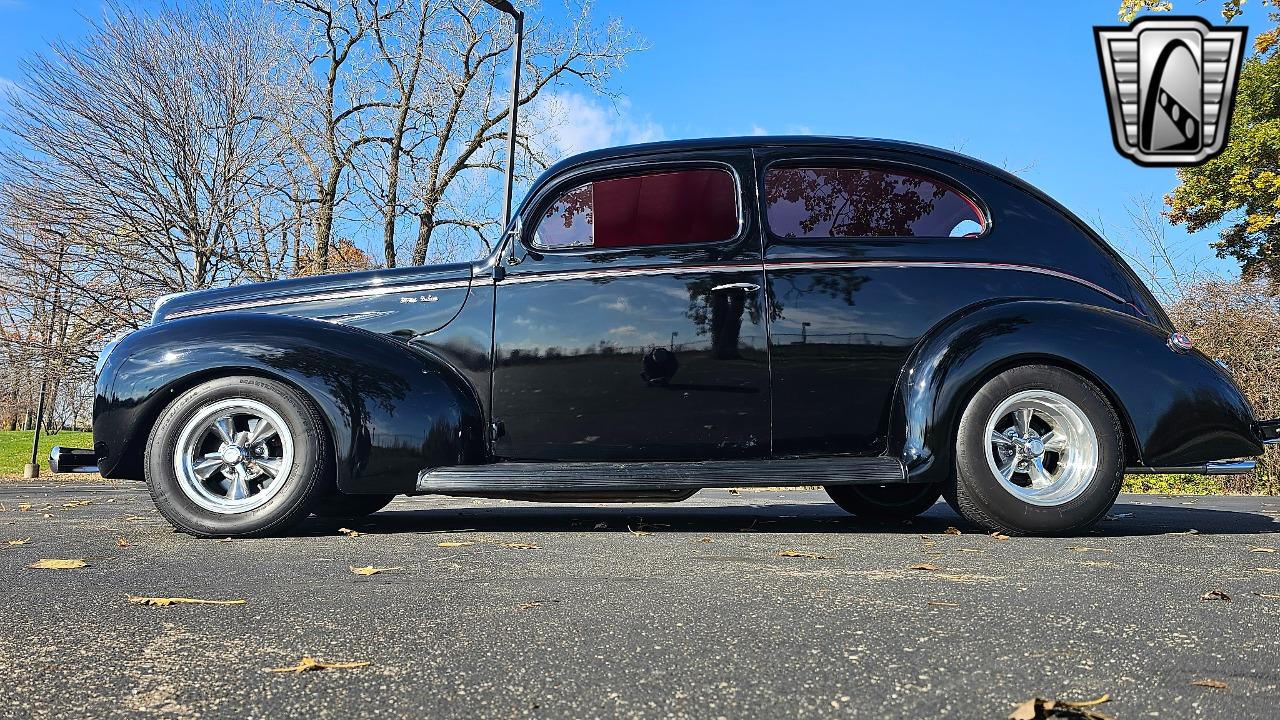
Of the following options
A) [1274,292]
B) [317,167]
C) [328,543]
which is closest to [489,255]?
[328,543]

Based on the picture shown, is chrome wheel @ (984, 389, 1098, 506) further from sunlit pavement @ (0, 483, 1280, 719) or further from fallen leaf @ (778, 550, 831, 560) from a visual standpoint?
fallen leaf @ (778, 550, 831, 560)

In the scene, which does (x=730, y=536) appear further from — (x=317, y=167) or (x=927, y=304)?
(x=317, y=167)

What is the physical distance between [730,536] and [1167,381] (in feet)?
6.82

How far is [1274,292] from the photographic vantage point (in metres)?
12.0

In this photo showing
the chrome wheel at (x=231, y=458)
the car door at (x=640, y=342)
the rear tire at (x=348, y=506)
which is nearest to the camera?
the chrome wheel at (x=231, y=458)

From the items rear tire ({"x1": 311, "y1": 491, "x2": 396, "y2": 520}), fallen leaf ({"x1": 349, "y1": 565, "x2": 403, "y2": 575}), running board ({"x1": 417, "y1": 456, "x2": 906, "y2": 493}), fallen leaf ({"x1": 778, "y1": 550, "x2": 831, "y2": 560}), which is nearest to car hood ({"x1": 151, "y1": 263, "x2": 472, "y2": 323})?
running board ({"x1": 417, "y1": 456, "x2": 906, "y2": 493})

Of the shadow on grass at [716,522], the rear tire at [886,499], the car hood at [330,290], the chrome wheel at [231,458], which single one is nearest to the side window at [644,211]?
the car hood at [330,290]

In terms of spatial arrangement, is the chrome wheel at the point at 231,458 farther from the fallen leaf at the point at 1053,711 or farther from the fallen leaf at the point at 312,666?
the fallen leaf at the point at 1053,711

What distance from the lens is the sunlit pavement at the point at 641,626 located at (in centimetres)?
168

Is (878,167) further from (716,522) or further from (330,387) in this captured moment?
(330,387)

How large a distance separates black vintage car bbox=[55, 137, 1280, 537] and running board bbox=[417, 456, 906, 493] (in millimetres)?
11

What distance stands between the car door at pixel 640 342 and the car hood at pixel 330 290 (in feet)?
0.97

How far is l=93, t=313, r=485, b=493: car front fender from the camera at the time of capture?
4129mm

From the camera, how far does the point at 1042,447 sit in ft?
13.5
